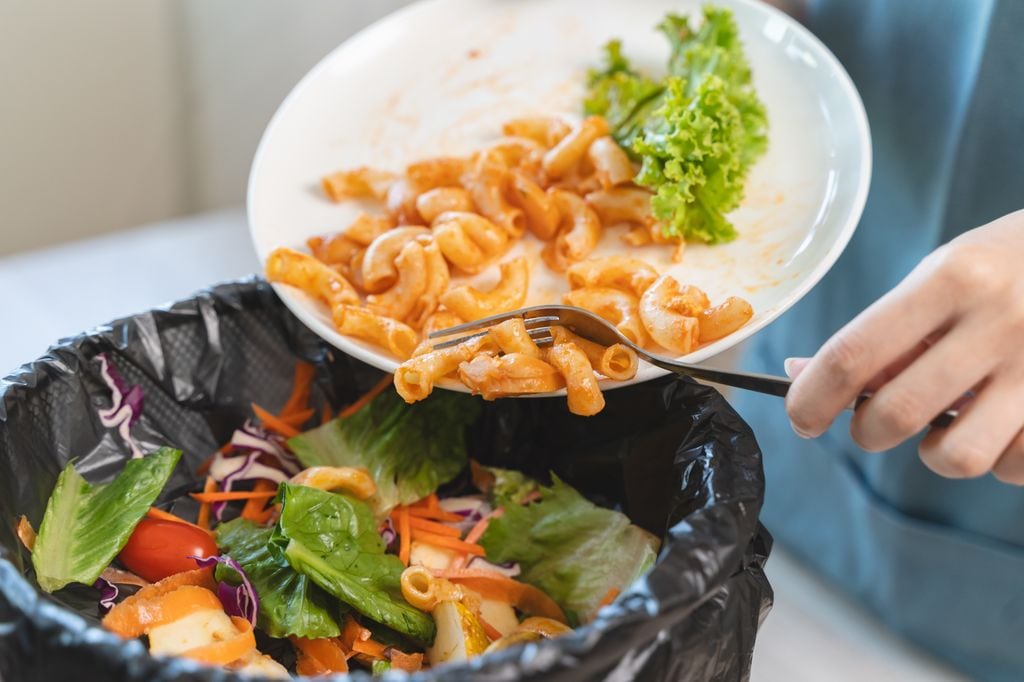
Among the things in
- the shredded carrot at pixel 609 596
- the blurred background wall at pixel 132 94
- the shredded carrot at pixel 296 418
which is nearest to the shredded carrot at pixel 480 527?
the shredded carrot at pixel 609 596

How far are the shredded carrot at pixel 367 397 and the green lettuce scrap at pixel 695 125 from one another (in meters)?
0.34

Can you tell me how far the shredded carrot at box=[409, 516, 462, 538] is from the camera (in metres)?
0.95

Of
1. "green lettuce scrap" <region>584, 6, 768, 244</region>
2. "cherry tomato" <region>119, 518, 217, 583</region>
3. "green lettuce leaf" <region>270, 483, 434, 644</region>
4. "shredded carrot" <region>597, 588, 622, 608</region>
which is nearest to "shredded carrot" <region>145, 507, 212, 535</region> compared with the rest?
"cherry tomato" <region>119, 518, 217, 583</region>

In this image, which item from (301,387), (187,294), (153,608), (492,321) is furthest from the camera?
(187,294)

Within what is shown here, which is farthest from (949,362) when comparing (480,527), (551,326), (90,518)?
(90,518)

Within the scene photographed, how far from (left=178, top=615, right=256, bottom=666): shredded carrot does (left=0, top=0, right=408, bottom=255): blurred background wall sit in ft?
4.63

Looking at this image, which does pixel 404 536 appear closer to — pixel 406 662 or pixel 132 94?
pixel 406 662

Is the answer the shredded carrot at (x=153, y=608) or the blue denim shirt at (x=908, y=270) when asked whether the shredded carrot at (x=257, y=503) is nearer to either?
the shredded carrot at (x=153, y=608)

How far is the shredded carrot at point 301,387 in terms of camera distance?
110 cm

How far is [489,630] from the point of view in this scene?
86 cm

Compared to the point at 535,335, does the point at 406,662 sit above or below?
below

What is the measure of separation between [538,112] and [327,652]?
0.69m

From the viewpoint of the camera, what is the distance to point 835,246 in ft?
2.98

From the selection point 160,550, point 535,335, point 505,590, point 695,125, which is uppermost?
Answer: point 695,125
